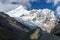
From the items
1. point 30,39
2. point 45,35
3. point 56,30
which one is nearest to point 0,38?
point 30,39

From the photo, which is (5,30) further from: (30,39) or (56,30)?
(56,30)

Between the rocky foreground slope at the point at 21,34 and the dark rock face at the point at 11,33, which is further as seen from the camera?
the rocky foreground slope at the point at 21,34

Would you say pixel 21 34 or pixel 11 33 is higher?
pixel 21 34

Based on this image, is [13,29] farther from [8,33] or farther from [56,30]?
[56,30]

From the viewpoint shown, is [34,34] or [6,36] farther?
[34,34]

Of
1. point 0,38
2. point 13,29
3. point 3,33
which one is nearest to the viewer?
point 0,38

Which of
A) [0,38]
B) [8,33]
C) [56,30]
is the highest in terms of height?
[56,30]

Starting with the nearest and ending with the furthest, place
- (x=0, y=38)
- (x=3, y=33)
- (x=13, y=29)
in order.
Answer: (x=0, y=38), (x=3, y=33), (x=13, y=29)

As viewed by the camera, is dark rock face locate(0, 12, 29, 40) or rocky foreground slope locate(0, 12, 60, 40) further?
rocky foreground slope locate(0, 12, 60, 40)

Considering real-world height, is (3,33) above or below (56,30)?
below

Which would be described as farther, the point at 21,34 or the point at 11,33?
the point at 21,34
